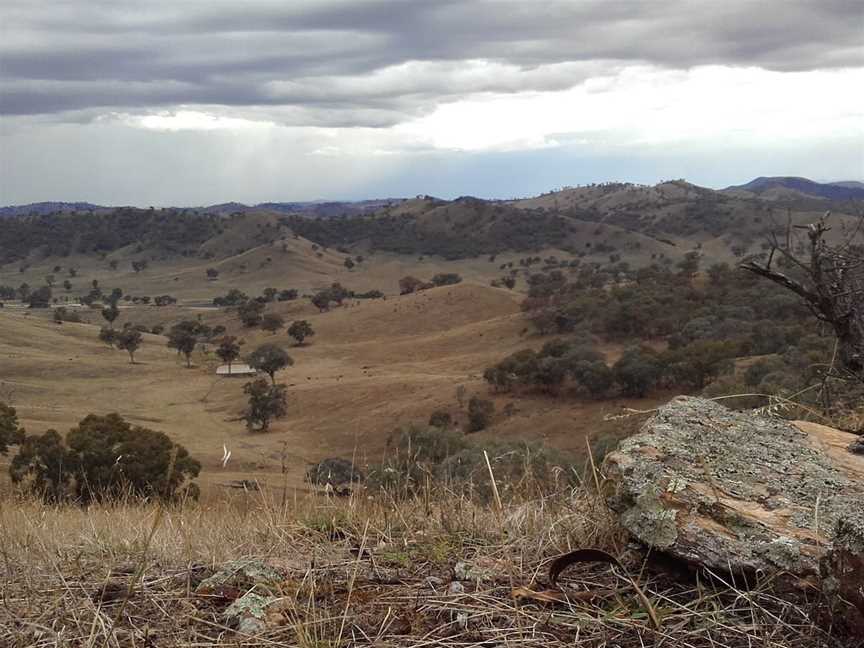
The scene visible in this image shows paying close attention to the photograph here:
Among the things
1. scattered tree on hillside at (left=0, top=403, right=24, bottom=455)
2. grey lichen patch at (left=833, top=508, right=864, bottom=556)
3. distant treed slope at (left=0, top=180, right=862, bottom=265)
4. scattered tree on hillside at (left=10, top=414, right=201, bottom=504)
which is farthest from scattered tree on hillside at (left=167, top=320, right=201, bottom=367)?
distant treed slope at (left=0, top=180, right=862, bottom=265)

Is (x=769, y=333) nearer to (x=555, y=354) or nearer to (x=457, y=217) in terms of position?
(x=555, y=354)

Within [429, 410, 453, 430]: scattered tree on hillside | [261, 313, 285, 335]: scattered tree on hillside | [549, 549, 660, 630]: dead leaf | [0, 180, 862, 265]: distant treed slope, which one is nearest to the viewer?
[549, 549, 660, 630]: dead leaf

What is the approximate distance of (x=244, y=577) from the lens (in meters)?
2.96

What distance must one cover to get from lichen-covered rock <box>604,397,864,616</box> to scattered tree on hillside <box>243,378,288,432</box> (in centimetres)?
3022

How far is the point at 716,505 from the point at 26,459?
19338mm

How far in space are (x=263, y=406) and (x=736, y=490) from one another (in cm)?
3145

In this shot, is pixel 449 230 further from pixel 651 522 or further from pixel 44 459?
pixel 651 522

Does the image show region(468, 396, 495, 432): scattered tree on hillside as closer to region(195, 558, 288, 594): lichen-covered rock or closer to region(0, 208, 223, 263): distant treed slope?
region(195, 558, 288, 594): lichen-covered rock

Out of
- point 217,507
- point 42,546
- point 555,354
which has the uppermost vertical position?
point 42,546

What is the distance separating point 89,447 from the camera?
59.7ft

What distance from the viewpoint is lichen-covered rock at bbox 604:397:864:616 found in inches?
98.4

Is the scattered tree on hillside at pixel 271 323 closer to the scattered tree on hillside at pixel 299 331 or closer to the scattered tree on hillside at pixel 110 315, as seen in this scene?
the scattered tree on hillside at pixel 299 331

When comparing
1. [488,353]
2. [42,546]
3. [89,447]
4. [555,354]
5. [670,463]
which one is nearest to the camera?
[670,463]

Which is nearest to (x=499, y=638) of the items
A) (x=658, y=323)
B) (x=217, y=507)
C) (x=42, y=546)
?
(x=42, y=546)
